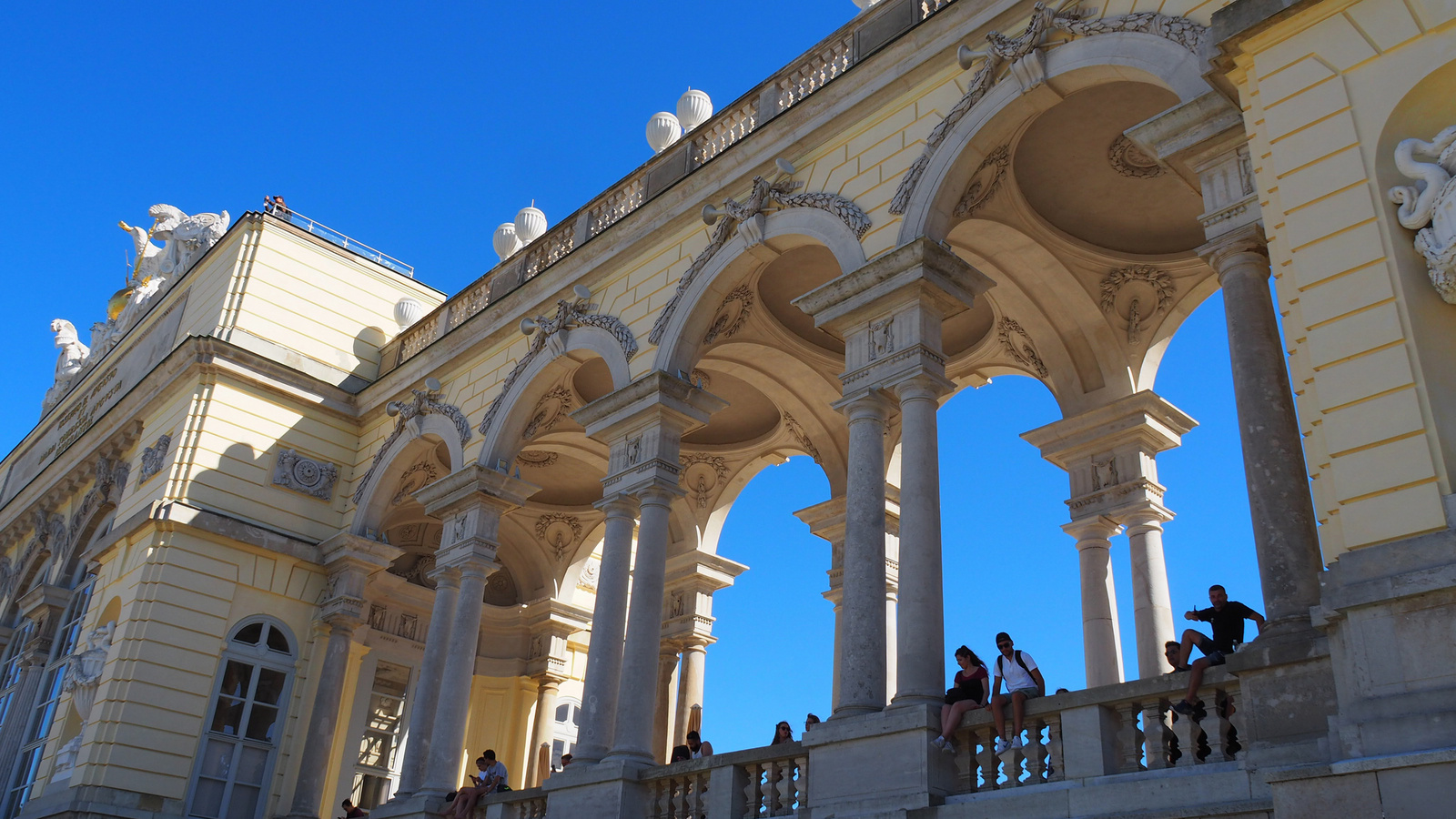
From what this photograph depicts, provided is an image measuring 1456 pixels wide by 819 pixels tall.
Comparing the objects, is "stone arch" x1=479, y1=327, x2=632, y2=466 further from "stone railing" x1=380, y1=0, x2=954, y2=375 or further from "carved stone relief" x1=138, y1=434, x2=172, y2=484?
"carved stone relief" x1=138, y1=434, x2=172, y2=484

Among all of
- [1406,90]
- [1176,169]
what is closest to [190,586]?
[1176,169]

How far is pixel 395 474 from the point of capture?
69.8 ft

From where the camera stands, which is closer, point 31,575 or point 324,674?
point 324,674

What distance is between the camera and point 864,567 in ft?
39.9

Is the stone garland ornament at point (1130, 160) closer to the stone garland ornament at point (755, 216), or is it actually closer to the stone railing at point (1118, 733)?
the stone garland ornament at point (755, 216)

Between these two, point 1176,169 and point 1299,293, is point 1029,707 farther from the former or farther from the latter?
point 1176,169

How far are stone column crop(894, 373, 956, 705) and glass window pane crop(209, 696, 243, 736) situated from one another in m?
12.5

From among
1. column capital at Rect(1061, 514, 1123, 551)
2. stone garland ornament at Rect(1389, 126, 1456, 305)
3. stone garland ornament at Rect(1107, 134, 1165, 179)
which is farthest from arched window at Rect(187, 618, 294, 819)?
stone garland ornament at Rect(1389, 126, 1456, 305)

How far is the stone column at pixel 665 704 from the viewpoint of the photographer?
20.8 m

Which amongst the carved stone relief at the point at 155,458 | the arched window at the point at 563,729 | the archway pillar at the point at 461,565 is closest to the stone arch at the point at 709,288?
the archway pillar at the point at 461,565

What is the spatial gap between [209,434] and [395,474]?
10.2 ft

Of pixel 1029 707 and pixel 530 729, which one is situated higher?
pixel 530 729

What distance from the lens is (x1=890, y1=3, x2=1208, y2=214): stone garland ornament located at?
1156 cm

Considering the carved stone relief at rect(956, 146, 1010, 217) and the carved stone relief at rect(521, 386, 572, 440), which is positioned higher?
the carved stone relief at rect(956, 146, 1010, 217)
